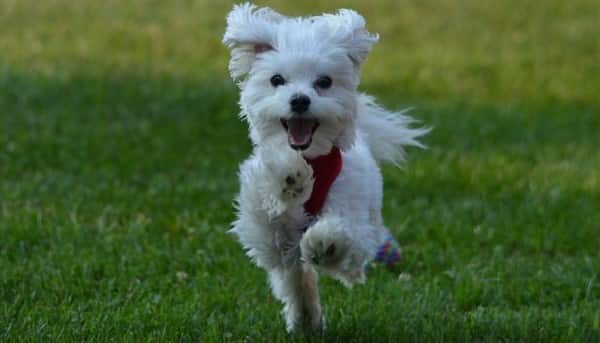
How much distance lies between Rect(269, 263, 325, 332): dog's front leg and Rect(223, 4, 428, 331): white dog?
1 cm

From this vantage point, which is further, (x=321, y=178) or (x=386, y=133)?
(x=386, y=133)

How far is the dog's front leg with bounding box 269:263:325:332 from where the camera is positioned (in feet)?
19.0

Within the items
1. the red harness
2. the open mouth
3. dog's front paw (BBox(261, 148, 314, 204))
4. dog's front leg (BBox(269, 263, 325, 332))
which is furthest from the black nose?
dog's front leg (BBox(269, 263, 325, 332))

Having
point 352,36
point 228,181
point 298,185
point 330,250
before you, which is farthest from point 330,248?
point 228,181

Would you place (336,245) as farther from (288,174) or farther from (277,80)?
(277,80)

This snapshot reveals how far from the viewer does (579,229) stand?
830 cm

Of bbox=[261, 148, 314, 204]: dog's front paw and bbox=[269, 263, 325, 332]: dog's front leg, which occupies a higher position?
bbox=[261, 148, 314, 204]: dog's front paw

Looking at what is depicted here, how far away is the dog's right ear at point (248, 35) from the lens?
5297mm

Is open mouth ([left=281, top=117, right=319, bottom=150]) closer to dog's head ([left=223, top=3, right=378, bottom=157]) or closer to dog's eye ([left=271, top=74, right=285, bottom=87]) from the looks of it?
dog's head ([left=223, top=3, right=378, bottom=157])

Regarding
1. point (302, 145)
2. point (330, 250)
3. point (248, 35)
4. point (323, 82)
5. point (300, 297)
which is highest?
point (248, 35)

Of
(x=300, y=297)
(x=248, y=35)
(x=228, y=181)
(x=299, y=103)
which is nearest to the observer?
(x=299, y=103)

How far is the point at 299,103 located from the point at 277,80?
9.0 inches

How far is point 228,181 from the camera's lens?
9.33 metres

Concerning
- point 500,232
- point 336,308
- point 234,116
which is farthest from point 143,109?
point 336,308
